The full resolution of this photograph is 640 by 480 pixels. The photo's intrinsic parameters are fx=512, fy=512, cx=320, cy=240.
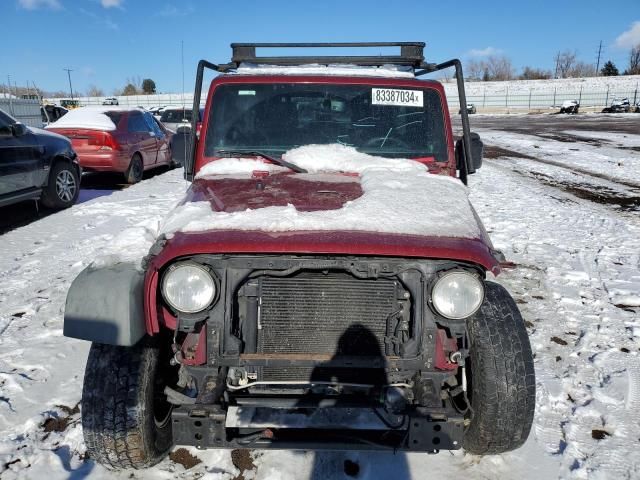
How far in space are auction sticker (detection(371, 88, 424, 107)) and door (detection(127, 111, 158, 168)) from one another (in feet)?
24.4

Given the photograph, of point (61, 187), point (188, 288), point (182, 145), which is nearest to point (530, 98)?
point (61, 187)

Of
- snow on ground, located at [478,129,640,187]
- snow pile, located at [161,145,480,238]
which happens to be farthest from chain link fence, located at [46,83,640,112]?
snow pile, located at [161,145,480,238]

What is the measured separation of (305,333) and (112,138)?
8057 millimetres

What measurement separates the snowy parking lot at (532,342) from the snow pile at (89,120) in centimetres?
156

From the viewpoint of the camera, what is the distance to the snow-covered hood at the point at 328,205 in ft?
7.09

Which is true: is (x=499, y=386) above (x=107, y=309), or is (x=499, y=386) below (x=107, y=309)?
below

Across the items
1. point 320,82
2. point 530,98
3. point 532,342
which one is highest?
point 530,98

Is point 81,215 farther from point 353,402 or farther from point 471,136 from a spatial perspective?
point 353,402

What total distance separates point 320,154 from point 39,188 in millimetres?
5435

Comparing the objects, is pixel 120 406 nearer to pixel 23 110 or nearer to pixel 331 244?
pixel 331 244

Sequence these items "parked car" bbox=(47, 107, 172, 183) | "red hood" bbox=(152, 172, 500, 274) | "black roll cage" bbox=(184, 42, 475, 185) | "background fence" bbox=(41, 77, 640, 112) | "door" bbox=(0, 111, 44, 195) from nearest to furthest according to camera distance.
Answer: "red hood" bbox=(152, 172, 500, 274) < "black roll cage" bbox=(184, 42, 475, 185) < "door" bbox=(0, 111, 44, 195) < "parked car" bbox=(47, 107, 172, 183) < "background fence" bbox=(41, 77, 640, 112)

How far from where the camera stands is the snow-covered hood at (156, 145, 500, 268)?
2.16 metres

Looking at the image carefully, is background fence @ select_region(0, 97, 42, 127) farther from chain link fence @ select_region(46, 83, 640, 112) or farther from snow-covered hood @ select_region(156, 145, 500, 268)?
chain link fence @ select_region(46, 83, 640, 112)

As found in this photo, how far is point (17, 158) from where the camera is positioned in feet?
21.6
